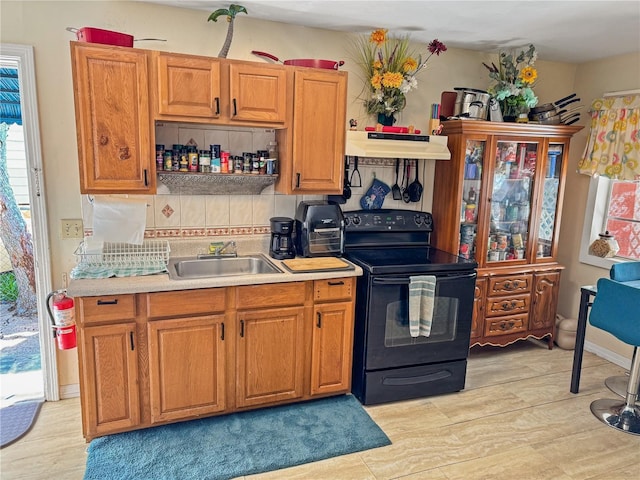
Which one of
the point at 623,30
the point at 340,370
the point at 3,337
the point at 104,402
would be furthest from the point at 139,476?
the point at 623,30

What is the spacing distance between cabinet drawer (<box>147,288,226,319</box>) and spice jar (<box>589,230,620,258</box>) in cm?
306

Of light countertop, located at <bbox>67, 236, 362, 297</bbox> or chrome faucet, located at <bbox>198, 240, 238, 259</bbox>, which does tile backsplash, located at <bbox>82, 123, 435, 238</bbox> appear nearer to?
chrome faucet, located at <bbox>198, 240, 238, 259</bbox>

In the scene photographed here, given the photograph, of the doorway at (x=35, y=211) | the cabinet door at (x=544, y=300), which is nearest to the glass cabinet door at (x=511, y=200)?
the cabinet door at (x=544, y=300)

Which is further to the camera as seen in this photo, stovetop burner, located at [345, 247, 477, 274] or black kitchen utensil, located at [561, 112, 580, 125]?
black kitchen utensil, located at [561, 112, 580, 125]

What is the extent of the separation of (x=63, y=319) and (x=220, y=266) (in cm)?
93

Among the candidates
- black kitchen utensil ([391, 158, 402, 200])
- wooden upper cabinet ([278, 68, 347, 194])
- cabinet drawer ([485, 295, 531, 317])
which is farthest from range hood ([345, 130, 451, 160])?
cabinet drawer ([485, 295, 531, 317])

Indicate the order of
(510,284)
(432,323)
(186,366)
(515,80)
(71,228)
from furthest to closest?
(510,284) → (515,80) → (432,323) → (71,228) → (186,366)

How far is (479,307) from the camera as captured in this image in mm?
3482

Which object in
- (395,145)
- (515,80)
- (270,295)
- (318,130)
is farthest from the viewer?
(515,80)

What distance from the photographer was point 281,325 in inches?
104

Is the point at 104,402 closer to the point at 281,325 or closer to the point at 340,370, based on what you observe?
the point at 281,325

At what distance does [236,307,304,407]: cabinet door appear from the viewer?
2574mm

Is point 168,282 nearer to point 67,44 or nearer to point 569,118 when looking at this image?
point 67,44

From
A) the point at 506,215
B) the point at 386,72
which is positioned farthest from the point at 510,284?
the point at 386,72
